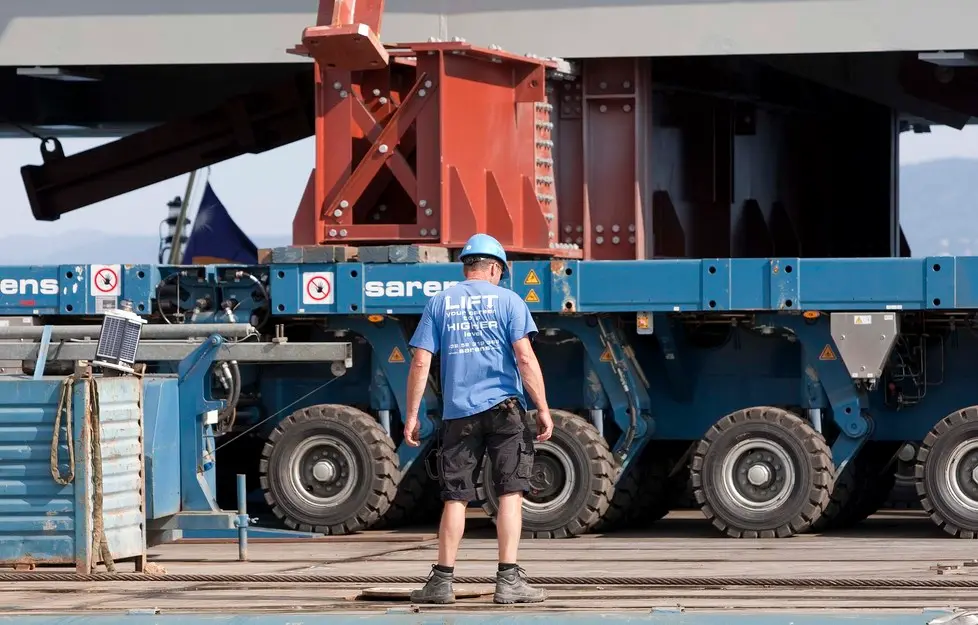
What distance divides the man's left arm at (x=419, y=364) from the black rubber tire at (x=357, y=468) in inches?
196

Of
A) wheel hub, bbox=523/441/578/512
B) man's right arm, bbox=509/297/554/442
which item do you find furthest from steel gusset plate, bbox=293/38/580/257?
man's right arm, bbox=509/297/554/442

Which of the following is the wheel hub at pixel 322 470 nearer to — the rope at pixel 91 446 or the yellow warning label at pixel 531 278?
the yellow warning label at pixel 531 278

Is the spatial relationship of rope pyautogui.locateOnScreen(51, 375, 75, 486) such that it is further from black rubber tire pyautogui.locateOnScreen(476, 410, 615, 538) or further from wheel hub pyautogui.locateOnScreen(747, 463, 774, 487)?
wheel hub pyautogui.locateOnScreen(747, 463, 774, 487)

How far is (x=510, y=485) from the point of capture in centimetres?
915

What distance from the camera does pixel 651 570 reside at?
1127 cm

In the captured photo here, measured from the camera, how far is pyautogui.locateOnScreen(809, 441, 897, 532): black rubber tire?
45.9 feet

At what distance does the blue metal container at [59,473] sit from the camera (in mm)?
10617

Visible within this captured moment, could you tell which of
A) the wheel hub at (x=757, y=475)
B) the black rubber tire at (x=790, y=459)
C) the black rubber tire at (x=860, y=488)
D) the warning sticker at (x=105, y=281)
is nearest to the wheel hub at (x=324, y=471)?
the warning sticker at (x=105, y=281)

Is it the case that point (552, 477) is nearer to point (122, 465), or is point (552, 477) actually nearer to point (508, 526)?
point (122, 465)

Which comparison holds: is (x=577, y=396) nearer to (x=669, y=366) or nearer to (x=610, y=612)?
(x=669, y=366)

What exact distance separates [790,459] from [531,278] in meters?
2.25

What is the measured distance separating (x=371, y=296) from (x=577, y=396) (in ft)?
6.03

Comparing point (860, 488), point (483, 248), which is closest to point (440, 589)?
point (483, 248)

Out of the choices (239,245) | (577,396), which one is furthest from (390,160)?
(239,245)
